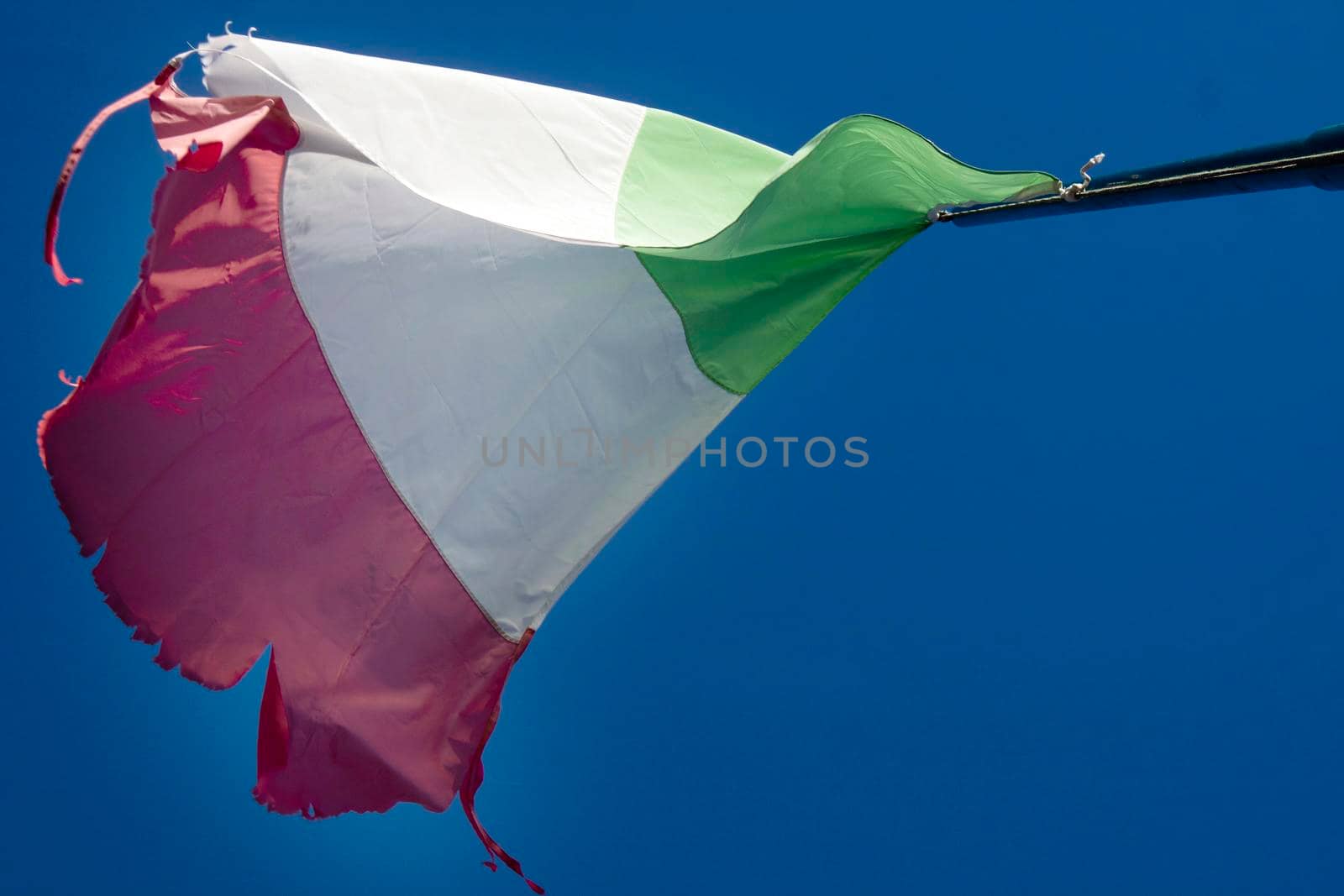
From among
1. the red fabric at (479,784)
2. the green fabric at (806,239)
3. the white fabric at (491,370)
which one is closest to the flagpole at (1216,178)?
the green fabric at (806,239)

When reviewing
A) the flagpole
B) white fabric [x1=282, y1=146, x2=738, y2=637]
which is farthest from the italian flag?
the flagpole

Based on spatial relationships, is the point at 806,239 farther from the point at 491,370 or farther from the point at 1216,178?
the point at 1216,178

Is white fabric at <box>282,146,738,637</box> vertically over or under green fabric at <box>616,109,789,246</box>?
under

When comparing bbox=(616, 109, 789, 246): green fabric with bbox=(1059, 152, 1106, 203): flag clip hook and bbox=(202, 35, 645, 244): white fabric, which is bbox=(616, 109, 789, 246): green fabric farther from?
bbox=(1059, 152, 1106, 203): flag clip hook

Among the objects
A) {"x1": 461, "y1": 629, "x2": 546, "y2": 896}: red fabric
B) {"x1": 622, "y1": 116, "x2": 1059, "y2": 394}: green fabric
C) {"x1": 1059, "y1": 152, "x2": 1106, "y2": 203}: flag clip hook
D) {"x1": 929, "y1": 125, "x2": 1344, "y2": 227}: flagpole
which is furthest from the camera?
{"x1": 461, "y1": 629, "x2": 546, "y2": 896}: red fabric

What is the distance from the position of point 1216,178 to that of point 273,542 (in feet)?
4.18

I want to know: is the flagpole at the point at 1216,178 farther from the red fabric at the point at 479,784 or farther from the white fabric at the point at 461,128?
the red fabric at the point at 479,784

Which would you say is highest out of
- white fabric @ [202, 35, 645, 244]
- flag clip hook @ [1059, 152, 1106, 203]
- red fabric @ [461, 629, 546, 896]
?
flag clip hook @ [1059, 152, 1106, 203]

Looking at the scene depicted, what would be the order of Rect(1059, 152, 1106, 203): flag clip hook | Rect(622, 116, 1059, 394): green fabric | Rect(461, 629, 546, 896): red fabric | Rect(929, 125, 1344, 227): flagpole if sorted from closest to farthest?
1. Rect(929, 125, 1344, 227): flagpole
2. Rect(1059, 152, 1106, 203): flag clip hook
3. Rect(622, 116, 1059, 394): green fabric
4. Rect(461, 629, 546, 896): red fabric

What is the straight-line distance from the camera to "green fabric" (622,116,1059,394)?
4.82ft

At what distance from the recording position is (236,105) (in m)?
1.43

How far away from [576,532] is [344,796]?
47cm

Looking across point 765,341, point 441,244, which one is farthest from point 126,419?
point 765,341

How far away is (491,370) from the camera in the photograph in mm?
1691
